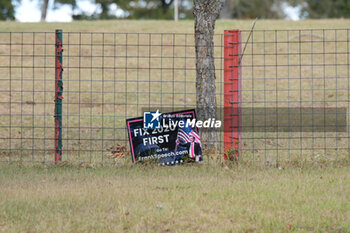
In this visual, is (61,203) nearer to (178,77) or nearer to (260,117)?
(260,117)

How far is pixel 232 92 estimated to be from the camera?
7.21 m

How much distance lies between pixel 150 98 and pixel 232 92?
21.6 feet

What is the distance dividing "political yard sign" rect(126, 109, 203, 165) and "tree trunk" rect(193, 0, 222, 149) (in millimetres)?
545

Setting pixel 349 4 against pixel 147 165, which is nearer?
pixel 147 165

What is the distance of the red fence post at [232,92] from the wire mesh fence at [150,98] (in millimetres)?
153

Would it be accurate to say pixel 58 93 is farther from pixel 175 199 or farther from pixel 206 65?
pixel 175 199

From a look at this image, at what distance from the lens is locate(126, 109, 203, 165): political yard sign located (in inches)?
275

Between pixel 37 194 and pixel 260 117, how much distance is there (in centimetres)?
742

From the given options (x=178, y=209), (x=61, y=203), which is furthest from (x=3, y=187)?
(x=178, y=209)

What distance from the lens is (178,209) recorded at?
492cm

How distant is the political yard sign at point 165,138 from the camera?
6.98 metres

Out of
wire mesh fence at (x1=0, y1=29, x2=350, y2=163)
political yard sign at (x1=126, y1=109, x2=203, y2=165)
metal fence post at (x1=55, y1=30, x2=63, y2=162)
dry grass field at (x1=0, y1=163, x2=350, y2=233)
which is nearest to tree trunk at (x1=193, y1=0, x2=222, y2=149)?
wire mesh fence at (x1=0, y1=29, x2=350, y2=163)

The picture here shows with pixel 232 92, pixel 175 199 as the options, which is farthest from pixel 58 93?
pixel 175 199

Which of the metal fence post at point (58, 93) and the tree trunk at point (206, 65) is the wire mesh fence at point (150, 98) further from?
the tree trunk at point (206, 65)
